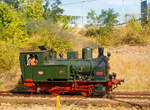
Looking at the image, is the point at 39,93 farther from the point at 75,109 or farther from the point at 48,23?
the point at 48,23

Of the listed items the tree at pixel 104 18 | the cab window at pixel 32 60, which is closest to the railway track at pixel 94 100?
the cab window at pixel 32 60

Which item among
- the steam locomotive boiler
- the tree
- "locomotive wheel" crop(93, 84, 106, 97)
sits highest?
the tree

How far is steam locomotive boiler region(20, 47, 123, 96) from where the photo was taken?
8930 millimetres

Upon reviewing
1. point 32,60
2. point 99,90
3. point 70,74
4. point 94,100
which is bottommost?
point 94,100

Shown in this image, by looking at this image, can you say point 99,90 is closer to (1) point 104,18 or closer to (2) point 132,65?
(2) point 132,65

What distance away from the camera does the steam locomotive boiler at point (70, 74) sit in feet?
29.3

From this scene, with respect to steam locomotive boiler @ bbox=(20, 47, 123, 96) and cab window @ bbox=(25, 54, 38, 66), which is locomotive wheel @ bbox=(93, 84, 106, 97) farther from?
cab window @ bbox=(25, 54, 38, 66)

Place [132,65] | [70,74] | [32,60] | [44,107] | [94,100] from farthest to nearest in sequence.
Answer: [132,65] < [32,60] < [70,74] < [94,100] < [44,107]

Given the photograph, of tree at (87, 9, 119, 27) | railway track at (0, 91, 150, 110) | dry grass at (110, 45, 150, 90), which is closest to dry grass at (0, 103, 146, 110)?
railway track at (0, 91, 150, 110)

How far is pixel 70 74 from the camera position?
30.9 ft

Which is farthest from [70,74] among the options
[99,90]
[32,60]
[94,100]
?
[32,60]

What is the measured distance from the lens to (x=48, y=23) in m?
18.6

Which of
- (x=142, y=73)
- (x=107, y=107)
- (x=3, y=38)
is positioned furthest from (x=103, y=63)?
(x=3, y=38)

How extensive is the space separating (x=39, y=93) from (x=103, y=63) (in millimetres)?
4089
